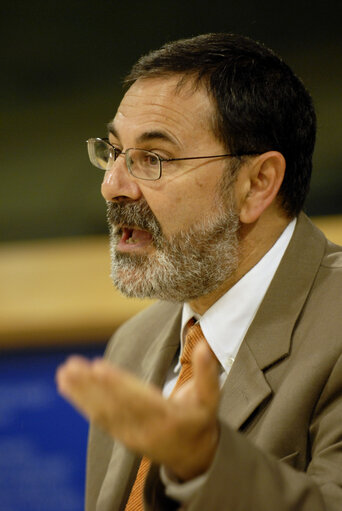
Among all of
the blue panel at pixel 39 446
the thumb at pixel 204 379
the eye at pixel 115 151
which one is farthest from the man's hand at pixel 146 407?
the blue panel at pixel 39 446

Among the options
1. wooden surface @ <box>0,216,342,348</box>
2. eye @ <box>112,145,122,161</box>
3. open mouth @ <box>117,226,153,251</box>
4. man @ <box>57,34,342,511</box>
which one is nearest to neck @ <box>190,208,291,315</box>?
man @ <box>57,34,342,511</box>

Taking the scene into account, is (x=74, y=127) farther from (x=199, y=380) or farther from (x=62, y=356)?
(x=199, y=380)

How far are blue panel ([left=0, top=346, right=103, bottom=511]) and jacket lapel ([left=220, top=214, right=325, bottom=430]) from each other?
1.40 metres

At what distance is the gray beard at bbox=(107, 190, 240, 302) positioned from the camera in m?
1.29

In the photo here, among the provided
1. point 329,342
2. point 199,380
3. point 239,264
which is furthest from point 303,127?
point 199,380

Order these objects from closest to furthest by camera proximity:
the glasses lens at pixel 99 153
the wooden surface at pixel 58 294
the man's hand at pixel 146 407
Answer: the man's hand at pixel 146 407 < the glasses lens at pixel 99 153 < the wooden surface at pixel 58 294

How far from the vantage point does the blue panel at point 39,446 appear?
7.69 feet

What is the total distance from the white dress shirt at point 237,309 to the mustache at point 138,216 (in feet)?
0.59

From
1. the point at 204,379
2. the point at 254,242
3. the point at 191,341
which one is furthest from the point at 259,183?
the point at 204,379

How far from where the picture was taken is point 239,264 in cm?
131

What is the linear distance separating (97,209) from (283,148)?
151 centimetres

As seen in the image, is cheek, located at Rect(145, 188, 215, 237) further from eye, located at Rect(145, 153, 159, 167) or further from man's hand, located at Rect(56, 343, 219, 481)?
man's hand, located at Rect(56, 343, 219, 481)

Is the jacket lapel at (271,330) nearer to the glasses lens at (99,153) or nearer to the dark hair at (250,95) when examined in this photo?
the dark hair at (250,95)

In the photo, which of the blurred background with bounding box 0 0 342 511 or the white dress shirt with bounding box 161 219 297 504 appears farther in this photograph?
the blurred background with bounding box 0 0 342 511
